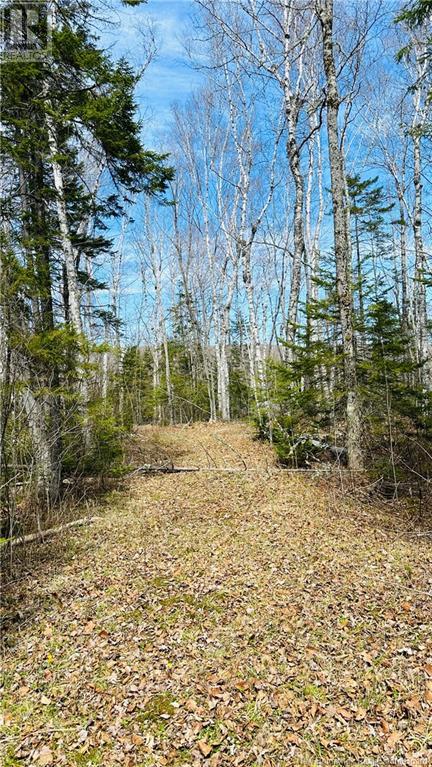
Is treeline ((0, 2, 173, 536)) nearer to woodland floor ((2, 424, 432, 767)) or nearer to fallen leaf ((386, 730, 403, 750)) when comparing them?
woodland floor ((2, 424, 432, 767))

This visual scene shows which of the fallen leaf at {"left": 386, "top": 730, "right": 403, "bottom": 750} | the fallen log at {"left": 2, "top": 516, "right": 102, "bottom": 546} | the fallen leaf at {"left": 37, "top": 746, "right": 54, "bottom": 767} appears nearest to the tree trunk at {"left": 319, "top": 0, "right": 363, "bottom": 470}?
the fallen leaf at {"left": 386, "top": 730, "right": 403, "bottom": 750}

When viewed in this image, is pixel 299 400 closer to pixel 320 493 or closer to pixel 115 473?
pixel 320 493

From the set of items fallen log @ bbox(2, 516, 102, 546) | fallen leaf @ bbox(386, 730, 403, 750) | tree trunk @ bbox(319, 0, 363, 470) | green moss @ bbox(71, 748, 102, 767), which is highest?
tree trunk @ bbox(319, 0, 363, 470)

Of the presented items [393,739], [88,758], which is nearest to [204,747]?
[88,758]

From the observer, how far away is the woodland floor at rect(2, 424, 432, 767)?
7.95 ft

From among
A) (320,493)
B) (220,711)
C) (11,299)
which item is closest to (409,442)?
(320,493)

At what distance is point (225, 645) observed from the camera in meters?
3.21

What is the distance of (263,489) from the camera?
6.69 meters

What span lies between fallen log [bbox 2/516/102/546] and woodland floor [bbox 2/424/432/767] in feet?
0.60

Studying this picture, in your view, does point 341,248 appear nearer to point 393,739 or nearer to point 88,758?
point 393,739

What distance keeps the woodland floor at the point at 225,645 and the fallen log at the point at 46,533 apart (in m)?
0.18

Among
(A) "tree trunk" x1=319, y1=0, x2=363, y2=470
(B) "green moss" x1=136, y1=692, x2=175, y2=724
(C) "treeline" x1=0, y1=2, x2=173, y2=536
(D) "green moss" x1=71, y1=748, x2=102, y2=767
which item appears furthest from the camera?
(A) "tree trunk" x1=319, y1=0, x2=363, y2=470

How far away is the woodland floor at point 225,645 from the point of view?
2424 millimetres

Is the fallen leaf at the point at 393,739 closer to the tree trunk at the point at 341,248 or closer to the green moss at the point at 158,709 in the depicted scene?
the green moss at the point at 158,709
